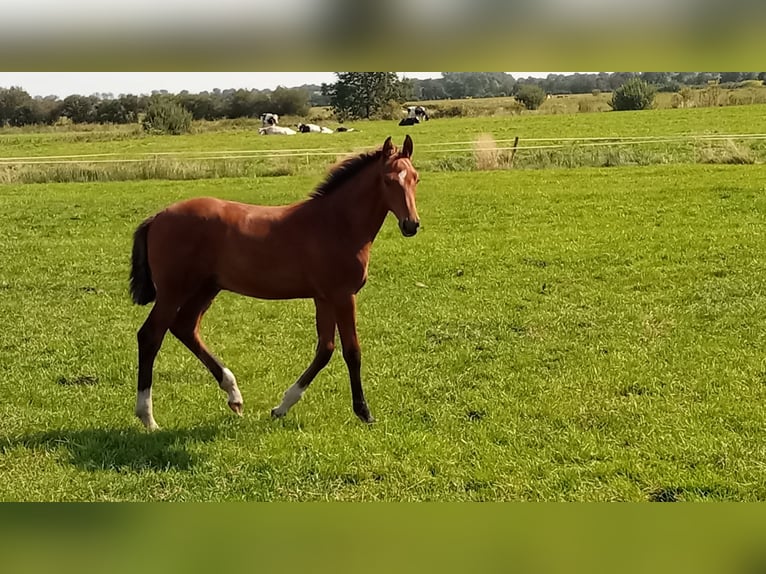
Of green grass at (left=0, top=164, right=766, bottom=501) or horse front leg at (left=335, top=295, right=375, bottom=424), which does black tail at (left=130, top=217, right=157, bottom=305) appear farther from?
horse front leg at (left=335, top=295, right=375, bottom=424)

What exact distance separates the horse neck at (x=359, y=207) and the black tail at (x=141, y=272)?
677 mm

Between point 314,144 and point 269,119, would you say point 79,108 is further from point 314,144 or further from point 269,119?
point 314,144

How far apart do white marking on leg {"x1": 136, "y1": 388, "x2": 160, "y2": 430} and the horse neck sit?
0.96 m

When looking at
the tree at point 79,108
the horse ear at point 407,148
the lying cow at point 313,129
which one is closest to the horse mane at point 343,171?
the horse ear at point 407,148

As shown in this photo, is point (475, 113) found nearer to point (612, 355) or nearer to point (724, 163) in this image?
point (612, 355)

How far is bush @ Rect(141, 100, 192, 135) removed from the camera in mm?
2396

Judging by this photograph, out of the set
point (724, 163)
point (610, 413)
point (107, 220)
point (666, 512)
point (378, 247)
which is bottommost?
point (610, 413)

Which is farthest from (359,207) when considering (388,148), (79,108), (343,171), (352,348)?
(79,108)

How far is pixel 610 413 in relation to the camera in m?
2.53

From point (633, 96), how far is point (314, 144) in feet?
3.85

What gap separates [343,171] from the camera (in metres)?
2.25

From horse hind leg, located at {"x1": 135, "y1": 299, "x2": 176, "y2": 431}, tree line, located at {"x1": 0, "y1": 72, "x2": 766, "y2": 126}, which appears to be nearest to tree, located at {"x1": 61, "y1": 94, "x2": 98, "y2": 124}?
tree line, located at {"x1": 0, "y1": 72, "x2": 766, "y2": 126}
